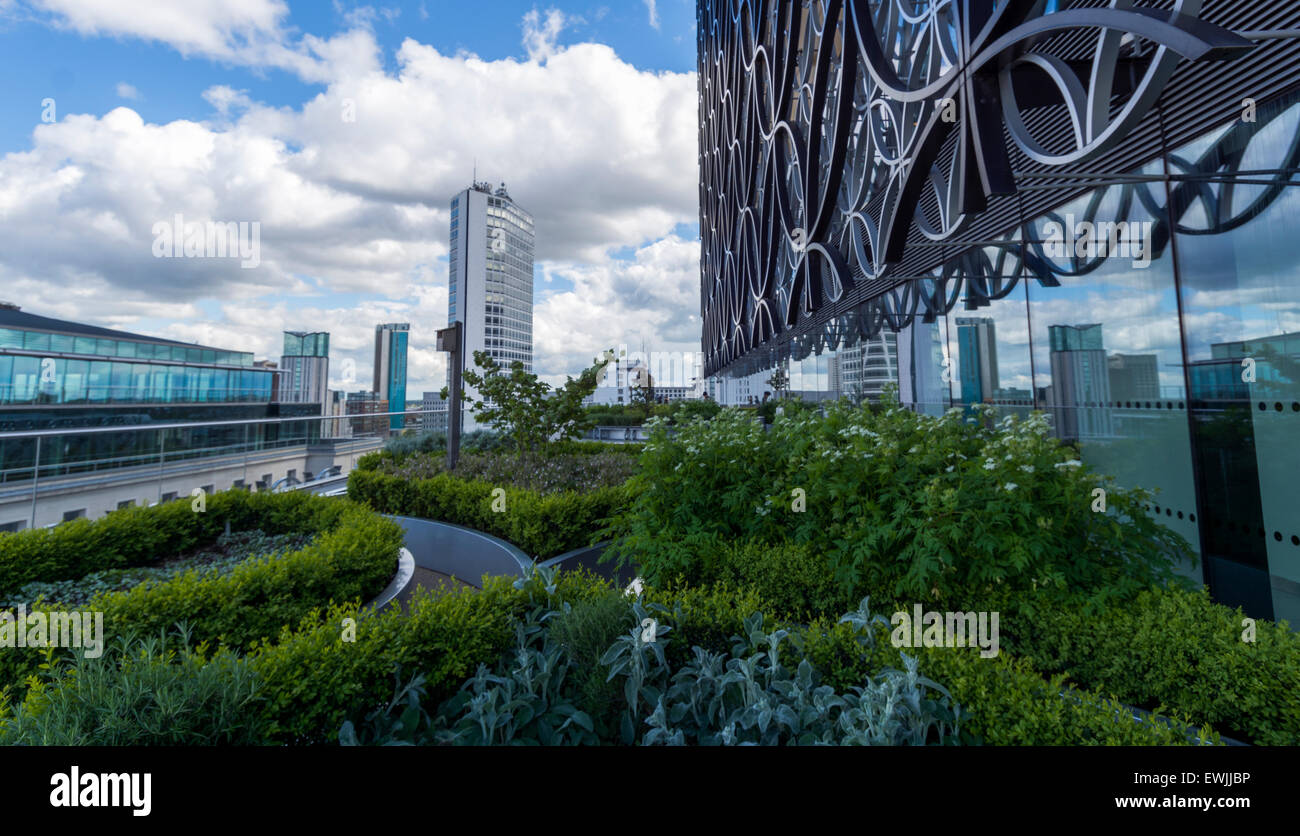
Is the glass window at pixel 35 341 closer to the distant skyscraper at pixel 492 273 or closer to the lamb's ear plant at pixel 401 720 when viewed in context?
the lamb's ear plant at pixel 401 720

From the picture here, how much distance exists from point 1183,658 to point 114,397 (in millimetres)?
30713

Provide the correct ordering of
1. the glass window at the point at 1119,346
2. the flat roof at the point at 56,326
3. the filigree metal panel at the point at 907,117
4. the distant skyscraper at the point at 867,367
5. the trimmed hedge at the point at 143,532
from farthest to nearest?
the flat roof at the point at 56,326
the distant skyscraper at the point at 867,367
the glass window at the point at 1119,346
the filigree metal panel at the point at 907,117
the trimmed hedge at the point at 143,532

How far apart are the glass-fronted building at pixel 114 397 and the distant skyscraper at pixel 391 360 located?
49375 mm

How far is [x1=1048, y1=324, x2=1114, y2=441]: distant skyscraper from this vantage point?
616cm

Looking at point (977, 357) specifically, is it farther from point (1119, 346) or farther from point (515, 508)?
point (515, 508)

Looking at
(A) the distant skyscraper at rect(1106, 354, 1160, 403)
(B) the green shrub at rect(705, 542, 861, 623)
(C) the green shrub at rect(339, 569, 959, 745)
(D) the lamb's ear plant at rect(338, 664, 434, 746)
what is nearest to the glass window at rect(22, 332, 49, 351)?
(D) the lamb's ear plant at rect(338, 664, 434, 746)

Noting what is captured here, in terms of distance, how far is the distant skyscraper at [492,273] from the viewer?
83875mm

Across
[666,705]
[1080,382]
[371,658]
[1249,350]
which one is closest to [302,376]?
[371,658]

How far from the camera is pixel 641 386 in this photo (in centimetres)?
3562

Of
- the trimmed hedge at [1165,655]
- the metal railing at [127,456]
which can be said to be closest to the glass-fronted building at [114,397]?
the metal railing at [127,456]

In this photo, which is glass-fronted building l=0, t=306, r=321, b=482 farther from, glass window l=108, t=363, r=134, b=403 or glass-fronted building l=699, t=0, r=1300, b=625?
glass-fronted building l=699, t=0, r=1300, b=625

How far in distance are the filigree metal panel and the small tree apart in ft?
23.7
